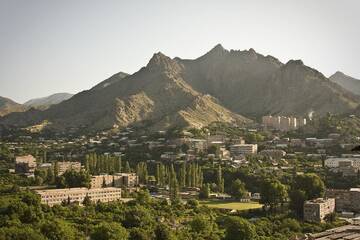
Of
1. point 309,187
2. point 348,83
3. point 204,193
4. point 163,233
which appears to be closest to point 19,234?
point 163,233

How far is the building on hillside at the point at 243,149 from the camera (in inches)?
2045

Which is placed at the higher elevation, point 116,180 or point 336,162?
point 336,162

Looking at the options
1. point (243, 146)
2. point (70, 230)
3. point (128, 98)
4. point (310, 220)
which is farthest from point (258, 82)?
point (70, 230)

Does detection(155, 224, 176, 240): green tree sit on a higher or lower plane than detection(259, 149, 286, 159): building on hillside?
lower

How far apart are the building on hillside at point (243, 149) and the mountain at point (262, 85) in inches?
943

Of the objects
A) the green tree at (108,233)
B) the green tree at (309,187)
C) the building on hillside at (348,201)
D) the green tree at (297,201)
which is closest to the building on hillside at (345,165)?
the building on hillside at (348,201)

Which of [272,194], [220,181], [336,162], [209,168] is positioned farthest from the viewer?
[209,168]

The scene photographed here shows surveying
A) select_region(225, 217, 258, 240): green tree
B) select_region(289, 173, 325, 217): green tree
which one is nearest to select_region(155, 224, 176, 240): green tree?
select_region(225, 217, 258, 240): green tree

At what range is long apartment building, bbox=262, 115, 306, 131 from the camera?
220 ft

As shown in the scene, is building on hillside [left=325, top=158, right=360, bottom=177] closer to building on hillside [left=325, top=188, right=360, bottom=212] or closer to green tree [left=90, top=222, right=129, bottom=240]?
building on hillside [left=325, top=188, right=360, bottom=212]

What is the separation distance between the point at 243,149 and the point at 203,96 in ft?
94.7

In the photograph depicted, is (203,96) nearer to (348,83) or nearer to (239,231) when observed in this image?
(348,83)

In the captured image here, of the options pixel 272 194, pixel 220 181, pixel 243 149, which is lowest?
pixel 272 194

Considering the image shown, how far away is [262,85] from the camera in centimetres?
9119
